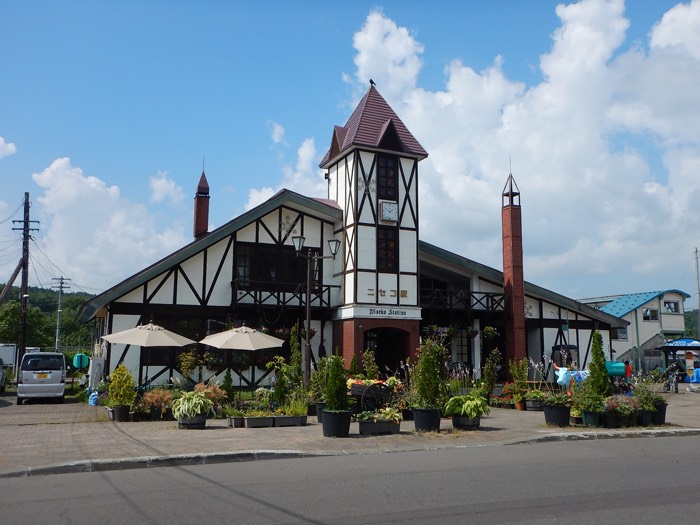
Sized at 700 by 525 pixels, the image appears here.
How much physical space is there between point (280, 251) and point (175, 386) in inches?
266

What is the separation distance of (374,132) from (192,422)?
584 inches

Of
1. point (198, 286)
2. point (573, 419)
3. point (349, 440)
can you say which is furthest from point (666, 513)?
point (198, 286)

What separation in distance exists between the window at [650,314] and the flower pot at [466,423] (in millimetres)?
36715

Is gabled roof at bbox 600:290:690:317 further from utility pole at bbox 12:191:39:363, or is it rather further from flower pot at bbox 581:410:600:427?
utility pole at bbox 12:191:39:363

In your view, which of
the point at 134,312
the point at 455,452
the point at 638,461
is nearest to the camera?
the point at 638,461

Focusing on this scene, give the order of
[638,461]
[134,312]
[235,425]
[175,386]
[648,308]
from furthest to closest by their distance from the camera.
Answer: [648,308]
[134,312]
[175,386]
[235,425]
[638,461]

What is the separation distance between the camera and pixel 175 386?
67.7 feet

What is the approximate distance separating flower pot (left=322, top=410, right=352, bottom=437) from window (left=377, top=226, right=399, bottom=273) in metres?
12.2

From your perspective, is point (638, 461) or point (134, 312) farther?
point (134, 312)

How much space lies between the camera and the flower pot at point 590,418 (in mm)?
14523

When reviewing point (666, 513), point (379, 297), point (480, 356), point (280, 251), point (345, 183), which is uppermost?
point (345, 183)

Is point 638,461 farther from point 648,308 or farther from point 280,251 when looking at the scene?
point 648,308

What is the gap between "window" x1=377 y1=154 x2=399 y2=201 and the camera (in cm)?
2497

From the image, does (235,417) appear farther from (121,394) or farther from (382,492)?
(382,492)
